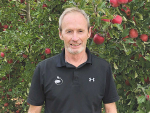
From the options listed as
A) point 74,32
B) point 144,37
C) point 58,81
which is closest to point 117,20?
point 144,37

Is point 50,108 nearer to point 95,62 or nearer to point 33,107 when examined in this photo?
point 33,107

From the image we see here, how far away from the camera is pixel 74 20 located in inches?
57.7

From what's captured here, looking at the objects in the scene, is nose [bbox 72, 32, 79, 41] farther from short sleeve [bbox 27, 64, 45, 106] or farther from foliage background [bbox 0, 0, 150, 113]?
short sleeve [bbox 27, 64, 45, 106]

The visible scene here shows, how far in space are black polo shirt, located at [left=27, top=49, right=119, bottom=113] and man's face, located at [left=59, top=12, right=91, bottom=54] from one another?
150mm

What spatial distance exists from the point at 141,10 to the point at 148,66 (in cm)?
56

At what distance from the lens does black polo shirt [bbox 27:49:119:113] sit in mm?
1445

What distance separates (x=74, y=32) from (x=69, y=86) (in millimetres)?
431

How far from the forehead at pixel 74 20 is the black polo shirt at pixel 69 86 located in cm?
30

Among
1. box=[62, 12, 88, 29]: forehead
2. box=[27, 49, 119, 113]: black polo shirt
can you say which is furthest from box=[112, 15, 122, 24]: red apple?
box=[27, 49, 119, 113]: black polo shirt

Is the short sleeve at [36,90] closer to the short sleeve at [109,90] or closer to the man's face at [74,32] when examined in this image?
the man's face at [74,32]

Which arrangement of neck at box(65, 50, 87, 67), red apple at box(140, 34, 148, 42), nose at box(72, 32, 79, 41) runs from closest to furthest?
nose at box(72, 32, 79, 41)
neck at box(65, 50, 87, 67)
red apple at box(140, 34, 148, 42)

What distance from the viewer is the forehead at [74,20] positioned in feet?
4.77

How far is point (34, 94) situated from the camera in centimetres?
151

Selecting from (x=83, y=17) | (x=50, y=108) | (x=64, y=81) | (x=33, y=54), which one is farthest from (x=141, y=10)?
(x=33, y=54)
